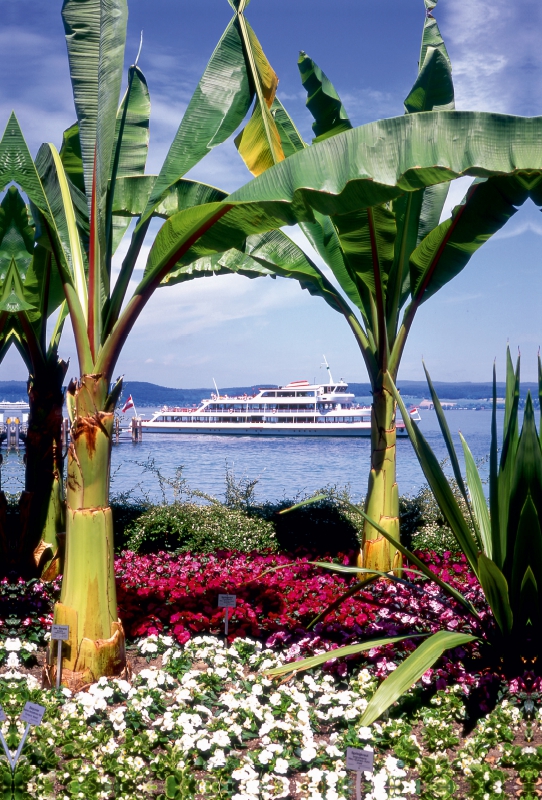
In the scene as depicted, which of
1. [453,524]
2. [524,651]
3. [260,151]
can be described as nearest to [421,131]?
[453,524]

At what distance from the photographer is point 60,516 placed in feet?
19.2

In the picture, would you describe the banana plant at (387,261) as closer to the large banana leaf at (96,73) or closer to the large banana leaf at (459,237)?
the large banana leaf at (459,237)

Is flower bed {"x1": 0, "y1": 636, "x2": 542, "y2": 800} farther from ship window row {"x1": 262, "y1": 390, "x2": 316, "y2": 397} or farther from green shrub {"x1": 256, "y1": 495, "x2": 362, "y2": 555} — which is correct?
ship window row {"x1": 262, "y1": 390, "x2": 316, "y2": 397}

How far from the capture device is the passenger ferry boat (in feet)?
126

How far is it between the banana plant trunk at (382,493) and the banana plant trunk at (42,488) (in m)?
2.73

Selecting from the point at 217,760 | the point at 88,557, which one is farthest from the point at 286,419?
the point at 217,760

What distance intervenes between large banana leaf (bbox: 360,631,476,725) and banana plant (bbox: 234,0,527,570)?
230 cm

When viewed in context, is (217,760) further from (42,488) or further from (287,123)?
(287,123)

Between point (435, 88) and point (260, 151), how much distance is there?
156 cm

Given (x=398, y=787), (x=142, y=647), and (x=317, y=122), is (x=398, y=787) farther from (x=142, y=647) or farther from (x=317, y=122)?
(x=317, y=122)

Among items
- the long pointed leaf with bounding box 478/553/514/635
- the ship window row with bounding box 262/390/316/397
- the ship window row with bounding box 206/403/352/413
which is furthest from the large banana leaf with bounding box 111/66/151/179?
the ship window row with bounding box 262/390/316/397

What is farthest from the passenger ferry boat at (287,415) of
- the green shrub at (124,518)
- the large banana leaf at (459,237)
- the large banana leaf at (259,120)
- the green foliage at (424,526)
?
the large banana leaf at (259,120)

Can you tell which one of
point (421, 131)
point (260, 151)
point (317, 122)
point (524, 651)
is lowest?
point (524, 651)

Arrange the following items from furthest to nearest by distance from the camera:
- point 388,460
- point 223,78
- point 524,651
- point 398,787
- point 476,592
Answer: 1. point 388,460
2. point 476,592
3. point 223,78
4. point 524,651
5. point 398,787
